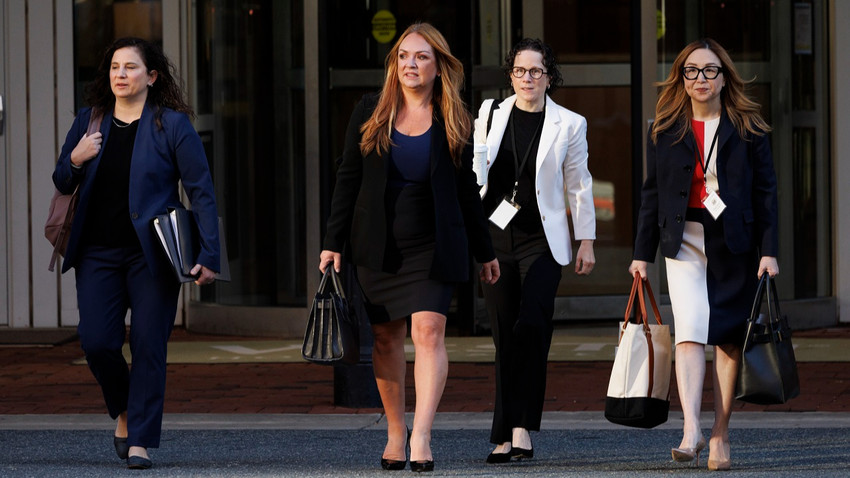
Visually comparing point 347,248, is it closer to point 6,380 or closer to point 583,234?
point 583,234

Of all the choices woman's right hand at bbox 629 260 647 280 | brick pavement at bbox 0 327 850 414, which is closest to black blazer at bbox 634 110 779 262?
woman's right hand at bbox 629 260 647 280

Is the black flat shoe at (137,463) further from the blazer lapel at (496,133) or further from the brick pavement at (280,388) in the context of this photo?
the brick pavement at (280,388)

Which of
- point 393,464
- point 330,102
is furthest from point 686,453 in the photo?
point 330,102

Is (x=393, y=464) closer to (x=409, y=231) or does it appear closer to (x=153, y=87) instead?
(x=409, y=231)

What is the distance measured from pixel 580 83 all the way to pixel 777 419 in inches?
210

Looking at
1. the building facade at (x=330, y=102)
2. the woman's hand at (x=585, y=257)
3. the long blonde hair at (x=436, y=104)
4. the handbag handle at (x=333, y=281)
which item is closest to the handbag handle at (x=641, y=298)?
the woman's hand at (x=585, y=257)

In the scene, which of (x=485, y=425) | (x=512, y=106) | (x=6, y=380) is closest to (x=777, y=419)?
(x=485, y=425)

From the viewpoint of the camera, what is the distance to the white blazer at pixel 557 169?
6.80m

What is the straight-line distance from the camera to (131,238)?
6645 mm

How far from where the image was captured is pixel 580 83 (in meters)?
12.8

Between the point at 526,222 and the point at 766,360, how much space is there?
1.16 m

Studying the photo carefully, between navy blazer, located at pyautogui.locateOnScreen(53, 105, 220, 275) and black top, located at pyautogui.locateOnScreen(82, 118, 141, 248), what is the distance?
40mm

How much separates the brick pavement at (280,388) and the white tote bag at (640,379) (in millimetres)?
1960

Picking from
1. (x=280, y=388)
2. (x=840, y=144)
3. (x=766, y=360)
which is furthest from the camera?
(x=840, y=144)
